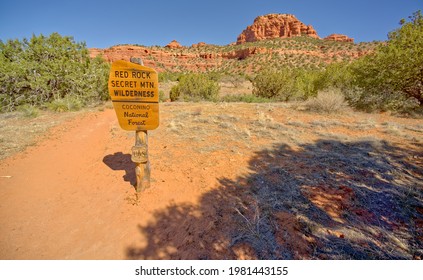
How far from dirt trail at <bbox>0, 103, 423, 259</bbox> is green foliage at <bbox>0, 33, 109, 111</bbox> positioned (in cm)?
659

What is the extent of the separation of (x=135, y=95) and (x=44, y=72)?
35.6 feet

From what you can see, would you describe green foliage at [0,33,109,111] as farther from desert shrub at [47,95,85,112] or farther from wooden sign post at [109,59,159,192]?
wooden sign post at [109,59,159,192]

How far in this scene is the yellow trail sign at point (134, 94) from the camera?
2.85 metres

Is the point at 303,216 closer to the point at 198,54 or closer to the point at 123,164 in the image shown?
the point at 123,164

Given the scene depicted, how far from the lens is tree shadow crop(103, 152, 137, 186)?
4170 mm

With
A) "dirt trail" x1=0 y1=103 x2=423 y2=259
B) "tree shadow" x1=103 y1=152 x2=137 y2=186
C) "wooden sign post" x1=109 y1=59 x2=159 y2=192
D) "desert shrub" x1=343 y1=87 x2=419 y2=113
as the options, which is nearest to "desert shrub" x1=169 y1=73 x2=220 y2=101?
"desert shrub" x1=343 y1=87 x2=419 y2=113

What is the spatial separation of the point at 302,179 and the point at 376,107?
8496 mm

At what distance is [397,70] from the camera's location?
8438 mm

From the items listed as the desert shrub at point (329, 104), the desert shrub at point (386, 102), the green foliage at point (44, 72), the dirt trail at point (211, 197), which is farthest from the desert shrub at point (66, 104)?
the desert shrub at point (386, 102)

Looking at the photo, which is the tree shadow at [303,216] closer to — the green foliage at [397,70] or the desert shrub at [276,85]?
the green foliage at [397,70]

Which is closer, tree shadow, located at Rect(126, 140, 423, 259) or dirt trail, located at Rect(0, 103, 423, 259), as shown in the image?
tree shadow, located at Rect(126, 140, 423, 259)

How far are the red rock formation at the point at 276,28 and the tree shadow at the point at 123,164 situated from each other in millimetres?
105351
